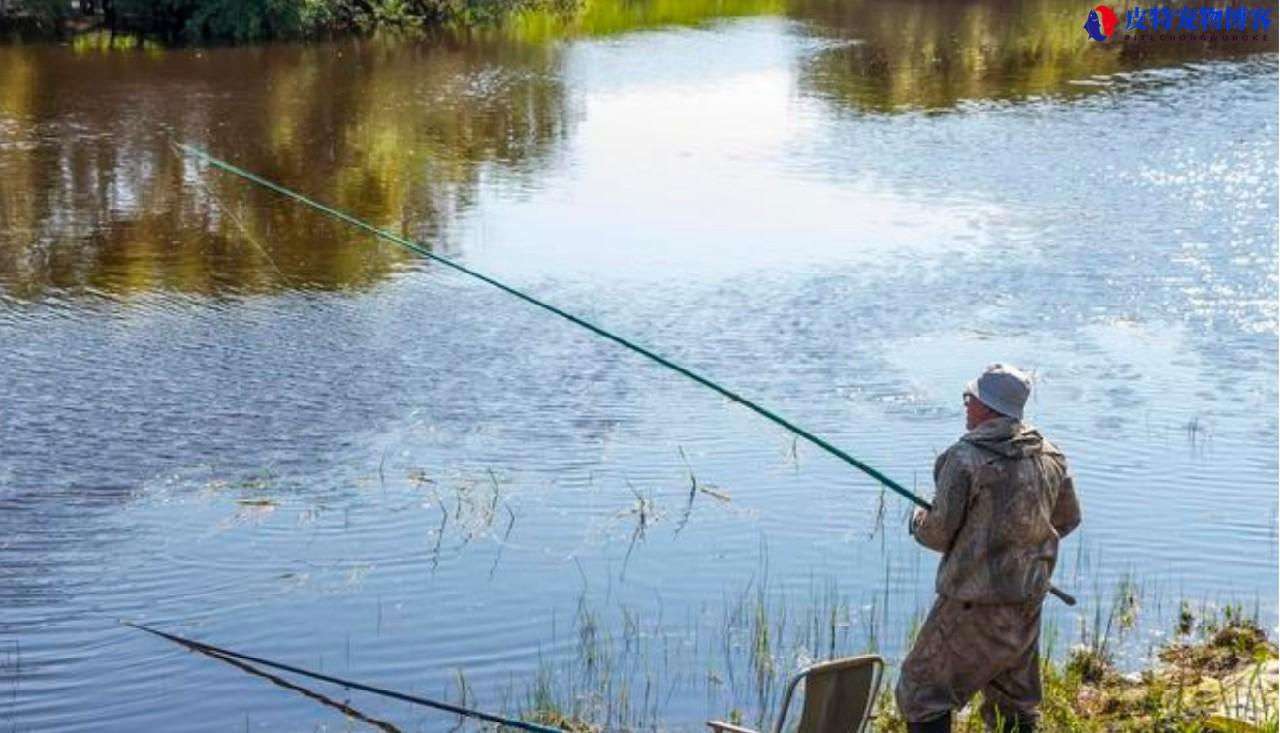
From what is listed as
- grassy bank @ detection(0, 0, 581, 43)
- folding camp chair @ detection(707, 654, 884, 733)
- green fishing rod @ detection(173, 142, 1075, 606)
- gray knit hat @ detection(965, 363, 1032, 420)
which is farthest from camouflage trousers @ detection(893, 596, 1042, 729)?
grassy bank @ detection(0, 0, 581, 43)

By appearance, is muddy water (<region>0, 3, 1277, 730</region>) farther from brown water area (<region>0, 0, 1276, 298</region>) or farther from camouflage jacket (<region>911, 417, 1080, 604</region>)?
camouflage jacket (<region>911, 417, 1080, 604</region>)

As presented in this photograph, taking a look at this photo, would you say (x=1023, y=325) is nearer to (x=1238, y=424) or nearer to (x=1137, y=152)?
(x=1238, y=424)

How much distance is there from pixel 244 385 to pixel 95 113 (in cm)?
1297

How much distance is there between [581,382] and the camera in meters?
11.0

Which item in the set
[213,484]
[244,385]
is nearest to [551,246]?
[244,385]

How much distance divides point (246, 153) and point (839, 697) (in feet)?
54.0

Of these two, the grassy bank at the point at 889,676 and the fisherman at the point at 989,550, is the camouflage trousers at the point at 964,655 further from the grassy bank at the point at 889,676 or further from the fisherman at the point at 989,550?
the grassy bank at the point at 889,676

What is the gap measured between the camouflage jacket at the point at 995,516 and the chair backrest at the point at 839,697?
0.44 m

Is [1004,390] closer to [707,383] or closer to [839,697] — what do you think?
[839,697]

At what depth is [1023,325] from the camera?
41.3ft

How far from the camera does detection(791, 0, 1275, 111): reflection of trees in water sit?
82.1 ft
